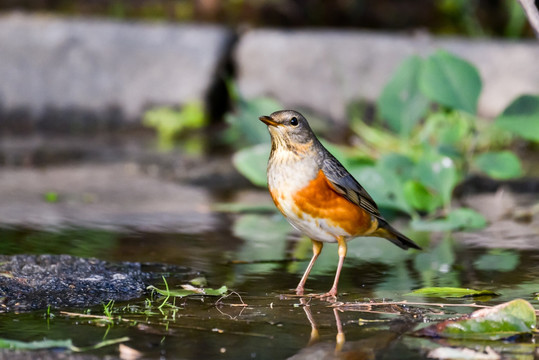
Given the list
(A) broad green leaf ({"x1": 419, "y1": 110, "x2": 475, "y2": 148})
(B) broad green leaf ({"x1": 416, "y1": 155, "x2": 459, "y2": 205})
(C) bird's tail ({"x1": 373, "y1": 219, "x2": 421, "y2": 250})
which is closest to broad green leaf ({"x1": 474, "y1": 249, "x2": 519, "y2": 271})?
(C) bird's tail ({"x1": 373, "y1": 219, "x2": 421, "y2": 250})

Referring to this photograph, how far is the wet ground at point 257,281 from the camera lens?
2.18 m

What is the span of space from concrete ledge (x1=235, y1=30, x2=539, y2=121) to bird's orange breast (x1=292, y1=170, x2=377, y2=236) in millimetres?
3519

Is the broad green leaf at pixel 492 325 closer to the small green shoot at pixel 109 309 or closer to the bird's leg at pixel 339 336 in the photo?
the bird's leg at pixel 339 336

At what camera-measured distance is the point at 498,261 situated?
339 cm

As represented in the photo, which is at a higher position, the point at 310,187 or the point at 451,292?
the point at 310,187

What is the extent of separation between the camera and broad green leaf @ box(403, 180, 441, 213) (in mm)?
4332

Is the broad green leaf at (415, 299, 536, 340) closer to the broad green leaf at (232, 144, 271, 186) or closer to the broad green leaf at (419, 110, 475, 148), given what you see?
the broad green leaf at (232, 144, 271, 186)

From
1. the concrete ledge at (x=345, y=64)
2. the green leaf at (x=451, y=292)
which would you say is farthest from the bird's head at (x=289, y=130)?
the concrete ledge at (x=345, y=64)

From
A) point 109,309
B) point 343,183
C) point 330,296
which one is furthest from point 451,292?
point 109,309

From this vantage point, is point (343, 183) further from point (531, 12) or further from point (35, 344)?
point (35, 344)

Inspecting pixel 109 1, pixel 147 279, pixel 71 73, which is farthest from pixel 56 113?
pixel 147 279

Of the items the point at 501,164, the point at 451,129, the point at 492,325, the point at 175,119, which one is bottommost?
the point at 175,119

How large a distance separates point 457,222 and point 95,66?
4110 millimetres

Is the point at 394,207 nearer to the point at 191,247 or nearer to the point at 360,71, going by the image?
the point at 191,247
